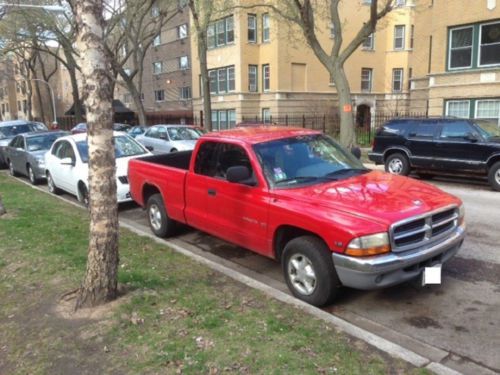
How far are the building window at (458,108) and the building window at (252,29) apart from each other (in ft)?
53.7

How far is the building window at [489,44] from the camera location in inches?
748

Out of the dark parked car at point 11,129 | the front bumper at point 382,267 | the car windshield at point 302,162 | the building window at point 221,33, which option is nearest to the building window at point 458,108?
the car windshield at point 302,162

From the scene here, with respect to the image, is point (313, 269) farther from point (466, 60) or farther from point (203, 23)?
point (466, 60)

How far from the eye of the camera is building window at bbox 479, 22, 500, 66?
19.0m

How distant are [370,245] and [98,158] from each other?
2.51 metres

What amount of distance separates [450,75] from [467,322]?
18534mm

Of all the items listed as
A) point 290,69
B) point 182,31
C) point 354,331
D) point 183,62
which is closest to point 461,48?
point 290,69

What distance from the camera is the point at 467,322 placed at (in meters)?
4.33

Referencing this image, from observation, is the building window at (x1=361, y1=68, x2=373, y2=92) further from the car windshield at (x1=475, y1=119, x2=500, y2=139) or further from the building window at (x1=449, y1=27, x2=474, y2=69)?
the car windshield at (x1=475, y1=119, x2=500, y2=139)

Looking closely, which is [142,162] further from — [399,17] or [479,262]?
[399,17]

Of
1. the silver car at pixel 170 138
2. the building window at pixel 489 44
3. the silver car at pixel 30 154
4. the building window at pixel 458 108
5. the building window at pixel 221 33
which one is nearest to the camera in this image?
the silver car at pixel 30 154

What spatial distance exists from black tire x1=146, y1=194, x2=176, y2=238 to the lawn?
51.5 inches

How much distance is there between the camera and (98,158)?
413 cm

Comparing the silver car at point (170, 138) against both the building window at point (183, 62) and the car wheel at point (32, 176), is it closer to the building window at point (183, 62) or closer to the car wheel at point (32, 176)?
the car wheel at point (32, 176)
